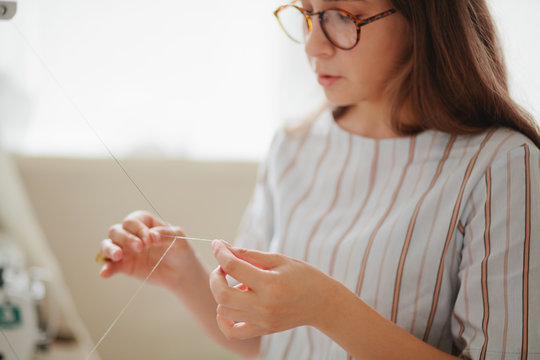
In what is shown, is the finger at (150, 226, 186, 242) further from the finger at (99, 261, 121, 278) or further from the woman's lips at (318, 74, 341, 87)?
the woman's lips at (318, 74, 341, 87)

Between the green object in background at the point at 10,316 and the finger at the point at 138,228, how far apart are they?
0.20m

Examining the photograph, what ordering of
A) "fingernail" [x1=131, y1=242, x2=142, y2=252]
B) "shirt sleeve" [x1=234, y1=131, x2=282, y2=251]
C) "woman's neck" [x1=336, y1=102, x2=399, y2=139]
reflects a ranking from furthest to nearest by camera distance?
"shirt sleeve" [x1=234, y1=131, x2=282, y2=251] → "woman's neck" [x1=336, y1=102, x2=399, y2=139] → "fingernail" [x1=131, y1=242, x2=142, y2=252]

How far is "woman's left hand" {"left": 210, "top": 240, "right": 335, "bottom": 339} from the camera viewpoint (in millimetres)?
462

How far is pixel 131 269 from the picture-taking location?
0.59m

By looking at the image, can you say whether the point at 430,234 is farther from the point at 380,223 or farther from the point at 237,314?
the point at 237,314

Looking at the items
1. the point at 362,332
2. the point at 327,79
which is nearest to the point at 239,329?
the point at 362,332

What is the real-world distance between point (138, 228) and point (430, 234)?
1.19ft

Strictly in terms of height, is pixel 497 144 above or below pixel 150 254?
above

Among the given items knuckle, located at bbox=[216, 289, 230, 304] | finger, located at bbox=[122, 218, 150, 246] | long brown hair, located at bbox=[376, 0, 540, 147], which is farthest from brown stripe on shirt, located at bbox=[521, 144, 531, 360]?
finger, located at bbox=[122, 218, 150, 246]

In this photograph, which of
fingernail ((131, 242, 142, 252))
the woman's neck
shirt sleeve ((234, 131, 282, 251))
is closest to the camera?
fingernail ((131, 242, 142, 252))

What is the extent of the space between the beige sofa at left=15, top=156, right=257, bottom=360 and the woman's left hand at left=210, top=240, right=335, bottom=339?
7 cm

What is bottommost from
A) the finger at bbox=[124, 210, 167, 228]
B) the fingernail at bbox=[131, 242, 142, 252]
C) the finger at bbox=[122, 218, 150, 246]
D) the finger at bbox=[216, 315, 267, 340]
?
the finger at bbox=[216, 315, 267, 340]

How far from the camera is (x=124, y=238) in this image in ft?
1.90

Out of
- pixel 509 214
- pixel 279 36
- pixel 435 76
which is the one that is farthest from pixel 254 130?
pixel 509 214
